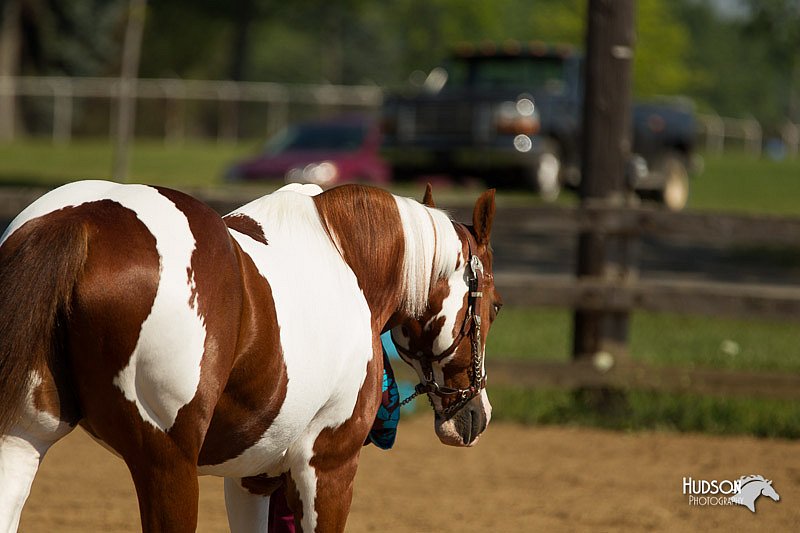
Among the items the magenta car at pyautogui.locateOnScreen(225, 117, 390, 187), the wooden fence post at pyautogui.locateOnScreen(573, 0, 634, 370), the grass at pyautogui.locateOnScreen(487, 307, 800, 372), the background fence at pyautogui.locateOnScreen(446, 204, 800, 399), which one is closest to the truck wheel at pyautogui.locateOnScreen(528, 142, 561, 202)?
the grass at pyautogui.locateOnScreen(487, 307, 800, 372)

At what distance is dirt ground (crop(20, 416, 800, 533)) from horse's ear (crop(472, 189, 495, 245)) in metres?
2.02

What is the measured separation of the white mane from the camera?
3047mm

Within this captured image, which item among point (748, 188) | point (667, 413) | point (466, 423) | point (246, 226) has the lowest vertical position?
point (748, 188)

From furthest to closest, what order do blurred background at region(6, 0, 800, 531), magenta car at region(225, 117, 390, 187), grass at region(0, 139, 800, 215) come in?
grass at region(0, 139, 800, 215) < magenta car at region(225, 117, 390, 187) < blurred background at region(6, 0, 800, 531)

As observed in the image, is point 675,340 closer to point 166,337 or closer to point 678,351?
point 678,351

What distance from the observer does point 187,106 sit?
3894cm

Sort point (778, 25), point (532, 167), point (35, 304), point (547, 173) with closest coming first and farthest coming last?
point (35, 304)
point (532, 167)
point (547, 173)
point (778, 25)

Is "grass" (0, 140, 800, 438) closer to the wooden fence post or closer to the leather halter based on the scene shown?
the wooden fence post

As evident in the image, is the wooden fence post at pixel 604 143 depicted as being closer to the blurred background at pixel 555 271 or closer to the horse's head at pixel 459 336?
the blurred background at pixel 555 271

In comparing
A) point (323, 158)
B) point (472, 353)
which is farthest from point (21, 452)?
point (323, 158)

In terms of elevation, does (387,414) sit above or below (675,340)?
above

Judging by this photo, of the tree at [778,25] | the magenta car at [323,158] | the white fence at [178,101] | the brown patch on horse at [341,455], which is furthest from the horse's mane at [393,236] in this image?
the white fence at [178,101]

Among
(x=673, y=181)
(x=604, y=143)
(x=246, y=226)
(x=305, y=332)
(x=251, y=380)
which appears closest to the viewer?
(x=251, y=380)

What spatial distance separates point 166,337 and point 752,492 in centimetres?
397
